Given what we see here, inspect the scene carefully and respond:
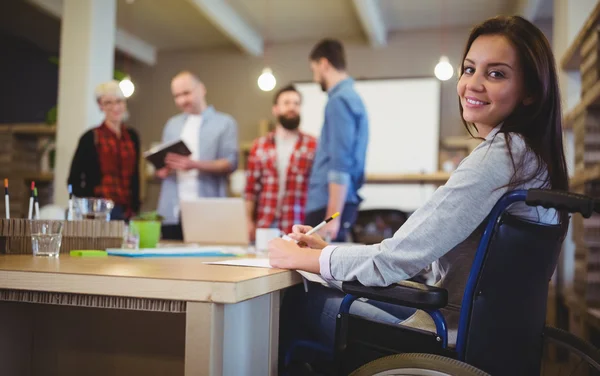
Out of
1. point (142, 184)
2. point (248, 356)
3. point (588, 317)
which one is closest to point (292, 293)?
point (248, 356)

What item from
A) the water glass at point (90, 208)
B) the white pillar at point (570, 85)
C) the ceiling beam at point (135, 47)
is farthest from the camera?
the ceiling beam at point (135, 47)

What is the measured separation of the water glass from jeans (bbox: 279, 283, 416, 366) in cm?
68

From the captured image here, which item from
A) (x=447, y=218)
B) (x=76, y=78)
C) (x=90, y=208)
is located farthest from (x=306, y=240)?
(x=76, y=78)

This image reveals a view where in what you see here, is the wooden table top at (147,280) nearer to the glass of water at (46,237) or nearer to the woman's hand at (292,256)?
the woman's hand at (292,256)

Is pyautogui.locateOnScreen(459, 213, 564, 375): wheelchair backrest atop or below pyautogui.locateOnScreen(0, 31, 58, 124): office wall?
below

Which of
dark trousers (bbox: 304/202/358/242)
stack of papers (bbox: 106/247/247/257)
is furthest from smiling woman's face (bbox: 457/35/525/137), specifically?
dark trousers (bbox: 304/202/358/242)

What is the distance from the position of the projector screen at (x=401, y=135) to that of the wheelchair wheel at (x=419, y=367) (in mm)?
5492

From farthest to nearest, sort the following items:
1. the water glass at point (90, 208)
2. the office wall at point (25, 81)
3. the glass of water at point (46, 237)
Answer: the office wall at point (25, 81)
the water glass at point (90, 208)
the glass of water at point (46, 237)

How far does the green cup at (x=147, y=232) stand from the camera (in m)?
2.07

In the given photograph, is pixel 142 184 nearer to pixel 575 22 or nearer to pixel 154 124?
pixel 154 124

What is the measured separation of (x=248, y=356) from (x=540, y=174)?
2.18 ft

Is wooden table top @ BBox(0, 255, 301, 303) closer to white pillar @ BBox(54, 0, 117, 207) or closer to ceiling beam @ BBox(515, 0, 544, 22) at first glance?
white pillar @ BBox(54, 0, 117, 207)

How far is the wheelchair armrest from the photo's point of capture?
1.05 m

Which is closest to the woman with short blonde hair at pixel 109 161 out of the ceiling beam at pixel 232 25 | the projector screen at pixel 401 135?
the ceiling beam at pixel 232 25
